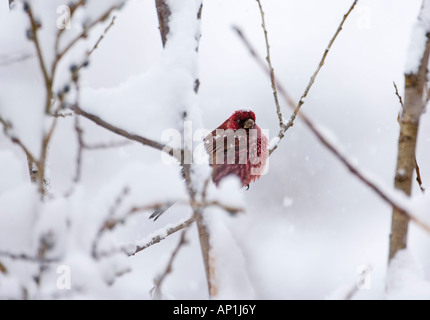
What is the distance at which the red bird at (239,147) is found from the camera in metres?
4.03

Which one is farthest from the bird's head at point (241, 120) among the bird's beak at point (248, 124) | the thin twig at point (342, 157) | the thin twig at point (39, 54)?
the thin twig at point (342, 157)

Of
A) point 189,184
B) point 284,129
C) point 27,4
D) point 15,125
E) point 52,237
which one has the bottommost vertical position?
point 52,237

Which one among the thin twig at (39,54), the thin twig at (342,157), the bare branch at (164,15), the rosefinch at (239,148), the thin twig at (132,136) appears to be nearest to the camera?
the thin twig at (342,157)

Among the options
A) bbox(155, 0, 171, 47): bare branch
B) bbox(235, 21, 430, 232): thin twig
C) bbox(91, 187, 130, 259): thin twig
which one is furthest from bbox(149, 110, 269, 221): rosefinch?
bbox(235, 21, 430, 232): thin twig

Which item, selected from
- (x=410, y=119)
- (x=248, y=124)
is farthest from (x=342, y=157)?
(x=248, y=124)

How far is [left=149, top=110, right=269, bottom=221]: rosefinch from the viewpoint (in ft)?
13.2

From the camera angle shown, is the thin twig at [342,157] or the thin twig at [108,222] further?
the thin twig at [108,222]

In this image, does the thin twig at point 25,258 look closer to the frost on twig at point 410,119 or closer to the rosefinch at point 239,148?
the frost on twig at point 410,119

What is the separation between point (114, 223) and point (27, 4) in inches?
20.5

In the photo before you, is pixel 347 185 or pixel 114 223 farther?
pixel 347 185
